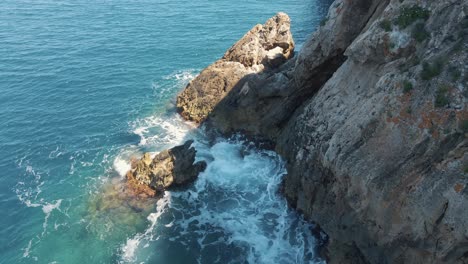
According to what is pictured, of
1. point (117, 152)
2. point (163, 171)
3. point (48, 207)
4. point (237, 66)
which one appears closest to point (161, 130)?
point (117, 152)

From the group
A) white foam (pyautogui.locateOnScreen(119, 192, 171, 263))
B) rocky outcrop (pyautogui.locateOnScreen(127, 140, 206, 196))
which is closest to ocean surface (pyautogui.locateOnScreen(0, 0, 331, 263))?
white foam (pyautogui.locateOnScreen(119, 192, 171, 263))

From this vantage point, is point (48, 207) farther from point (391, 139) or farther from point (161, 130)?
point (391, 139)

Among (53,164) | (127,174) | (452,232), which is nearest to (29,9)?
(53,164)

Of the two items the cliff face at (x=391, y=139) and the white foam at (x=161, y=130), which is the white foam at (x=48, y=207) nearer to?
the white foam at (x=161, y=130)

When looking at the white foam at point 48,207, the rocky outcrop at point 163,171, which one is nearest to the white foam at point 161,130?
the rocky outcrop at point 163,171

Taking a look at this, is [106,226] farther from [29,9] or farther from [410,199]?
[29,9]

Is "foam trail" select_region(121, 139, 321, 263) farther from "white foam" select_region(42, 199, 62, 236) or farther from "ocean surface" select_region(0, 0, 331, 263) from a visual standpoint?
"white foam" select_region(42, 199, 62, 236)
